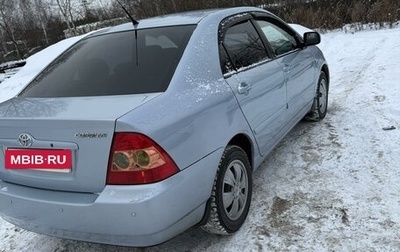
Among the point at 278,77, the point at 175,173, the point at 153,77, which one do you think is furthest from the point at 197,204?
the point at 278,77

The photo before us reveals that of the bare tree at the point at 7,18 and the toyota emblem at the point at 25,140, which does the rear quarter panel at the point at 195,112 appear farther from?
the bare tree at the point at 7,18

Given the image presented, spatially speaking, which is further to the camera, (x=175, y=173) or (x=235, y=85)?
(x=235, y=85)

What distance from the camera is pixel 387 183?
334 centimetres

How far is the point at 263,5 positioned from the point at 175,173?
1644cm

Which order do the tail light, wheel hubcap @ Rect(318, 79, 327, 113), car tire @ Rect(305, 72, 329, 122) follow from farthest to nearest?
wheel hubcap @ Rect(318, 79, 327, 113) → car tire @ Rect(305, 72, 329, 122) → the tail light

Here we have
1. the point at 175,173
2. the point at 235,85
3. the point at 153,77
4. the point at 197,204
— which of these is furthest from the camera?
the point at 235,85

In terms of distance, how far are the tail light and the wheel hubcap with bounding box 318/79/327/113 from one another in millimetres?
3260

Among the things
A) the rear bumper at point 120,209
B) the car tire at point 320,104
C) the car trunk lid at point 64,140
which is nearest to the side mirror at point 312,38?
the car tire at point 320,104

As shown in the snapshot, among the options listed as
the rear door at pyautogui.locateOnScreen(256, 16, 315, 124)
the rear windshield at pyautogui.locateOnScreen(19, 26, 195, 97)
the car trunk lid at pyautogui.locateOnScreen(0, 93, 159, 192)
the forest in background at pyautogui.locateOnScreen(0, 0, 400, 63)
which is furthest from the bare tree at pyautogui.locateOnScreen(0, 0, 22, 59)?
the car trunk lid at pyautogui.locateOnScreen(0, 93, 159, 192)

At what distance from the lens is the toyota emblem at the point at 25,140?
2.30 meters

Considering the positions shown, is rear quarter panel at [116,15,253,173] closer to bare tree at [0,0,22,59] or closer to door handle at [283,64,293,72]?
door handle at [283,64,293,72]

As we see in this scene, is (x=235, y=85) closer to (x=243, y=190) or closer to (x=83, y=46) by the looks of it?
(x=243, y=190)

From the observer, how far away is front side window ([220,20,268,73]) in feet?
10.00

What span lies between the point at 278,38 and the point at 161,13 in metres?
17.9
